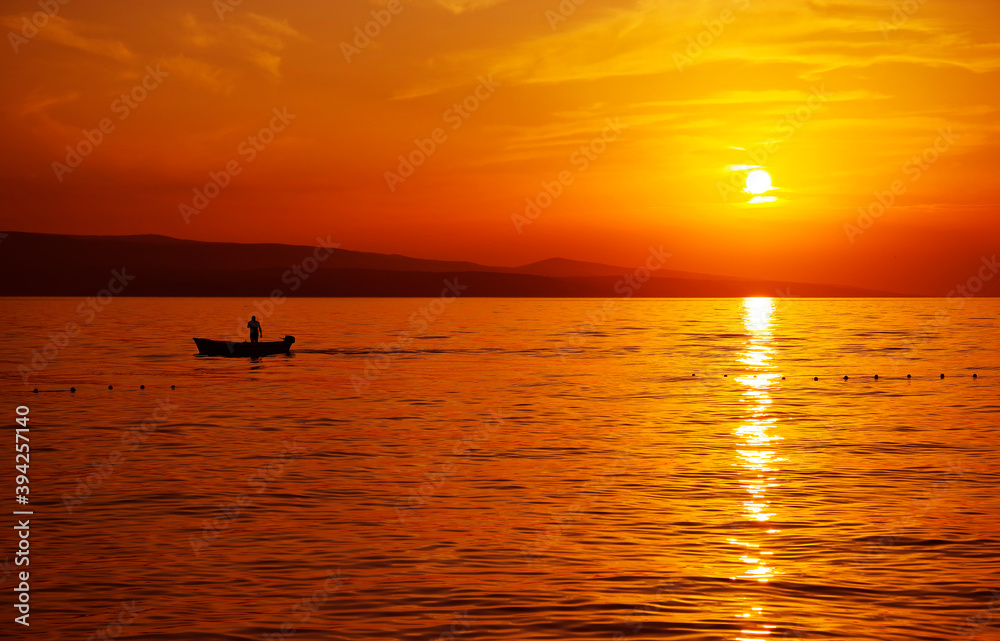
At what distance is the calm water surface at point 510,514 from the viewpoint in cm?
1437

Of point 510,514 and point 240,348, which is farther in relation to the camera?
point 240,348

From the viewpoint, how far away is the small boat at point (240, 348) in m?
68.4

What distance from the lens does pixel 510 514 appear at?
21.0 metres

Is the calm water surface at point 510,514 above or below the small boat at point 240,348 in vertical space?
below

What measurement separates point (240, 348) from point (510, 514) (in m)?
52.6

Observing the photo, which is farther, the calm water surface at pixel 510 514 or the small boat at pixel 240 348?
the small boat at pixel 240 348

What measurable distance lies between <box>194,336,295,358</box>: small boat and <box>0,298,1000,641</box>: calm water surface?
18.8 m

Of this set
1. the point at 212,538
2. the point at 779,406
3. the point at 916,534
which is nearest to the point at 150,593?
the point at 212,538

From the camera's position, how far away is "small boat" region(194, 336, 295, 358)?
225ft

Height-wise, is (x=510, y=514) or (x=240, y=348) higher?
(x=240, y=348)

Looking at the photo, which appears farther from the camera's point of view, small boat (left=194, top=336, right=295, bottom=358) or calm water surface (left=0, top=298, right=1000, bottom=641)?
small boat (left=194, top=336, right=295, bottom=358)

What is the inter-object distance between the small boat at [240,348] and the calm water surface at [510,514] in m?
18.8

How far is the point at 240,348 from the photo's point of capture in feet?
230

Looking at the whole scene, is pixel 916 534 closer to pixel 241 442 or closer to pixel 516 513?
pixel 516 513
